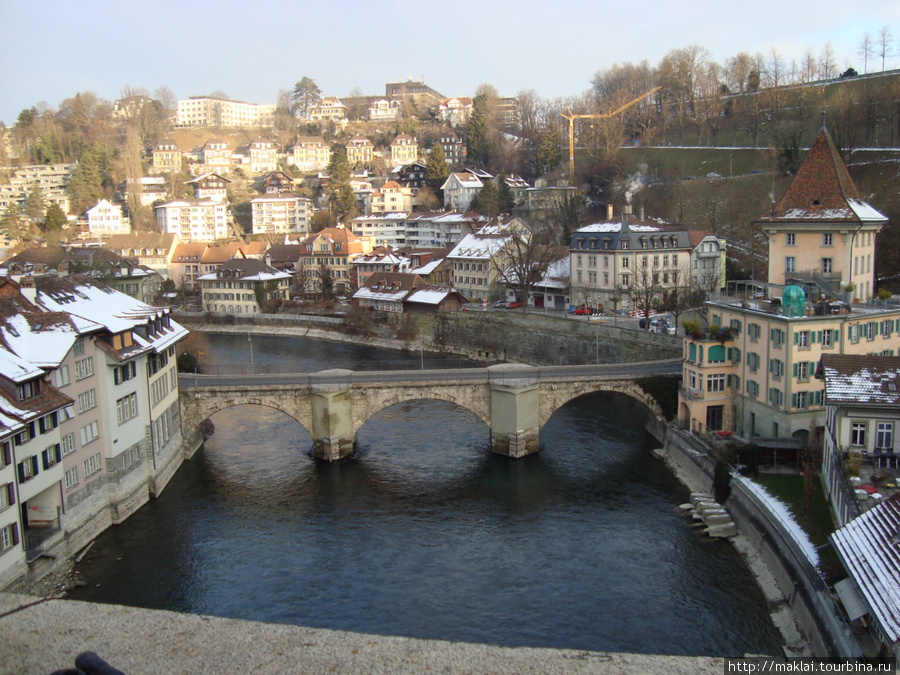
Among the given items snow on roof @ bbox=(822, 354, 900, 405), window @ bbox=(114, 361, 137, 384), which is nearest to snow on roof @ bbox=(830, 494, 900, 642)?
snow on roof @ bbox=(822, 354, 900, 405)

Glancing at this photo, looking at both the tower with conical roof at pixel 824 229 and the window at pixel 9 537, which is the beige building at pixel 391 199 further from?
the window at pixel 9 537

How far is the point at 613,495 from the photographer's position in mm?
32625

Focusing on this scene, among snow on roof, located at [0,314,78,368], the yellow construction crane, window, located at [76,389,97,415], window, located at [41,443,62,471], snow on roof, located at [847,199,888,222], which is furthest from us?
the yellow construction crane

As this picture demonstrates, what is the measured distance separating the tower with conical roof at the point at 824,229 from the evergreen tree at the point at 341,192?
74.4 metres

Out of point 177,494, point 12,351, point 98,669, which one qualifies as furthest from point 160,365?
point 98,669

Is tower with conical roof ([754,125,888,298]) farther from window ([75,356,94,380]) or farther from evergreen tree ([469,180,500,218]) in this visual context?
evergreen tree ([469,180,500,218])

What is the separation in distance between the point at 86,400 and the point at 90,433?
120 centimetres

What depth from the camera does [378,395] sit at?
3766 centimetres

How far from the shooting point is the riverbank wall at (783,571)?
1983 cm

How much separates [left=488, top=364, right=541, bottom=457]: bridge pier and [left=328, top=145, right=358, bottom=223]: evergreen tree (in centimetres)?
7211

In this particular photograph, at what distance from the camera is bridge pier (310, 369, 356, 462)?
36875 millimetres

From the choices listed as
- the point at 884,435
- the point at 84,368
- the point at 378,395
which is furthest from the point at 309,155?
the point at 884,435

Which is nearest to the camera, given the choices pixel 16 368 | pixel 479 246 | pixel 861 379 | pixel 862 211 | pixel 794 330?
pixel 16 368

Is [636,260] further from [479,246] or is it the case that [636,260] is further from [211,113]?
[211,113]
